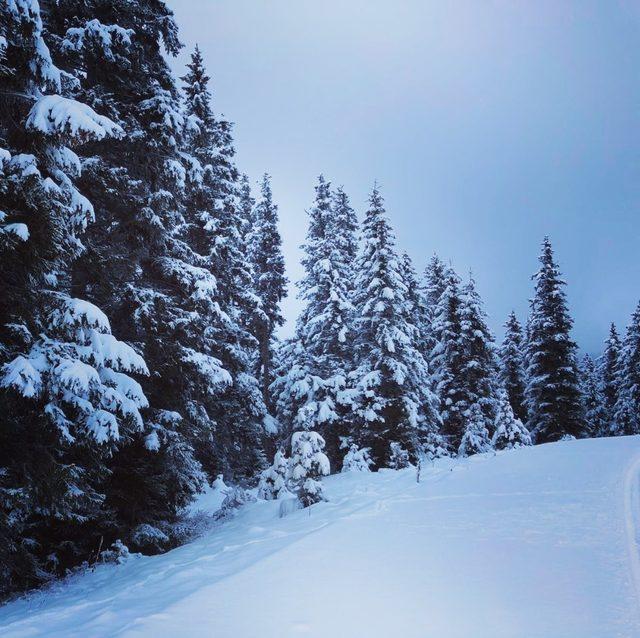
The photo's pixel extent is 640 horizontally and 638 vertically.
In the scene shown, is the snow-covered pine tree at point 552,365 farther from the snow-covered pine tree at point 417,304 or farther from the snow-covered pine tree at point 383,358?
the snow-covered pine tree at point 383,358

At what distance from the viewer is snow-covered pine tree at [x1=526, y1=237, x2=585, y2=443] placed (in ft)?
99.5

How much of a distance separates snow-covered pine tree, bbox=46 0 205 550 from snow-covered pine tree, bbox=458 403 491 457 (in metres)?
17.2

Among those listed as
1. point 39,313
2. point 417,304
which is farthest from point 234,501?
point 417,304

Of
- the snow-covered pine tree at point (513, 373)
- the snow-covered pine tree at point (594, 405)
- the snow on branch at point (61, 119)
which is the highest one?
the snow on branch at point (61, 119)

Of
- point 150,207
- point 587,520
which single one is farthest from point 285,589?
point 150,207

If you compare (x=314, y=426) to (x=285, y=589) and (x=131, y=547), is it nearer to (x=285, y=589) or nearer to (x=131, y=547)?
(x=131, y=547)

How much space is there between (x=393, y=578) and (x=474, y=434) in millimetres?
20679

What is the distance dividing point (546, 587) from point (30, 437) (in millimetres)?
7319

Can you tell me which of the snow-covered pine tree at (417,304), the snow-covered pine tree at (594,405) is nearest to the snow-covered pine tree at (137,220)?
the snow-covered pine tree at (417,304)

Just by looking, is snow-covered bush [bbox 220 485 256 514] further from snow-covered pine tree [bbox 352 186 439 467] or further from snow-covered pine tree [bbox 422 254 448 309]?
snow-covered pine tree [bbox 422 254 448 309]

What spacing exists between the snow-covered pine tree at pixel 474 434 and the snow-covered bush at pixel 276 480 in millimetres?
13398

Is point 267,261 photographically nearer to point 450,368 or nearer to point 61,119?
point 450,368

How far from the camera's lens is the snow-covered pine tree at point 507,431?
23.7m

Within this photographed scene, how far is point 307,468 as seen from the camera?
1139cm
